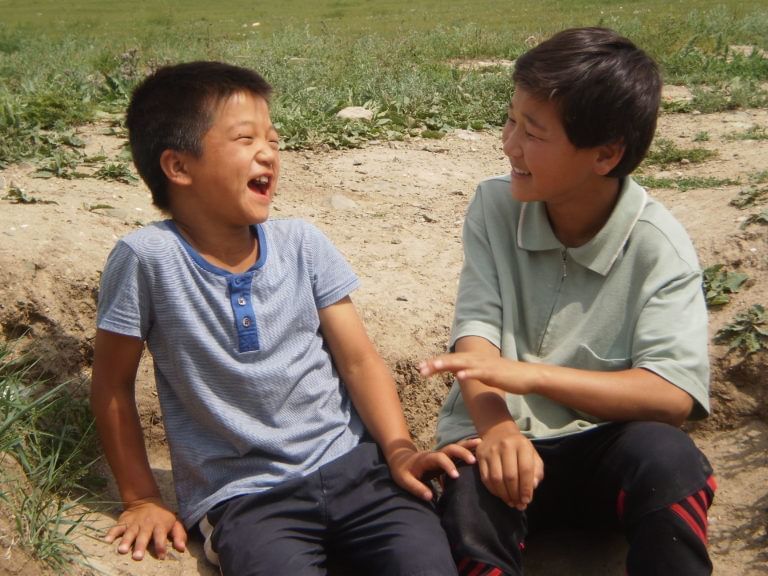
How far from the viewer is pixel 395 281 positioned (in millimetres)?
3936

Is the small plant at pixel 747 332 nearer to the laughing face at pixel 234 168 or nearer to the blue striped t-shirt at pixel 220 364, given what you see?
the blue striped t-shirt at pixel 220 364

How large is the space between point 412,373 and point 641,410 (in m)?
1.29

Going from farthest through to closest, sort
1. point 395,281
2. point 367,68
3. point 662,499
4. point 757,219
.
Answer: point 367,68, point 395,281, point 757,219, point 662,499

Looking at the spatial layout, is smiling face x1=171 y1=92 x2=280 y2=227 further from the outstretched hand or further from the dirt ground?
the dirt ground

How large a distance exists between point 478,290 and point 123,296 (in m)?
0.92

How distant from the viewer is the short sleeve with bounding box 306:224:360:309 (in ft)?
8.68

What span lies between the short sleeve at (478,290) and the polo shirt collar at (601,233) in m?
0.11

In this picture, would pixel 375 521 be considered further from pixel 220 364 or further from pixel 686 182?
pixel 686 182

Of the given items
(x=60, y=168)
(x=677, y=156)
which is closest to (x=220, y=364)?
(x=60, y=168)

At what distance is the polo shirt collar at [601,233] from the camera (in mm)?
2500

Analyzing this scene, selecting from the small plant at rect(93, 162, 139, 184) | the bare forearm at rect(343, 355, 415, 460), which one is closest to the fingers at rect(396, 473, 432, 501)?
the bare forearm at rect(343, 355, 415, 460)

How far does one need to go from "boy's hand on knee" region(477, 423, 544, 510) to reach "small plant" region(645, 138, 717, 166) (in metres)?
3.50

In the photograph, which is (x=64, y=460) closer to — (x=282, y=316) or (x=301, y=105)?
(x=282, y=316)

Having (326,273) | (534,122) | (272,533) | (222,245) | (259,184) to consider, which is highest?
(534,122)
